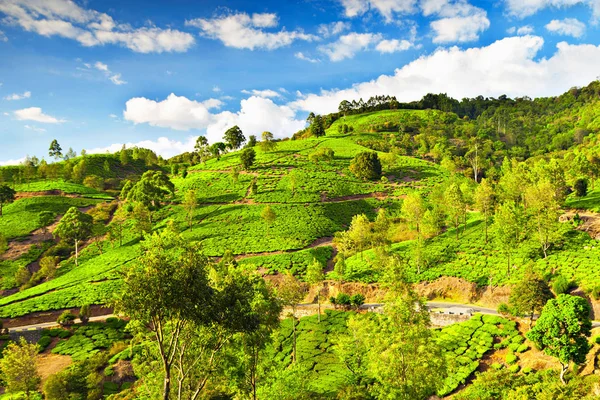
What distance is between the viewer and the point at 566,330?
103ft

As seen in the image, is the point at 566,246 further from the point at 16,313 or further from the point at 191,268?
the point at 16,313

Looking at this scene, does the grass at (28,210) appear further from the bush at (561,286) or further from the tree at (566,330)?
the bush at (561,286)

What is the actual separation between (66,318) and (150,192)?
50.5 meters

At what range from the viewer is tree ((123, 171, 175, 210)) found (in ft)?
329

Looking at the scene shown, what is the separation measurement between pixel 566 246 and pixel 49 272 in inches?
4237

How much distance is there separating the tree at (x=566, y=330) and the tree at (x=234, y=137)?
146m

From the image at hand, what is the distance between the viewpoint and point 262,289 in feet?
84.3

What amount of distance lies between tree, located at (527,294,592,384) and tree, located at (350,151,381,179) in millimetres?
91968

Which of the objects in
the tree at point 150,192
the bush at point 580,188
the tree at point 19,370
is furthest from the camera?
the tree at point 150,192

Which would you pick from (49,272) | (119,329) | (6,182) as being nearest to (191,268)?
(119,329)

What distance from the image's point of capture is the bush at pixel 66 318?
187 feet

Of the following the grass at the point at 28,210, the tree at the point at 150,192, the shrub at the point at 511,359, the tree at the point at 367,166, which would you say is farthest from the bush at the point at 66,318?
the tree at the point at 367,166

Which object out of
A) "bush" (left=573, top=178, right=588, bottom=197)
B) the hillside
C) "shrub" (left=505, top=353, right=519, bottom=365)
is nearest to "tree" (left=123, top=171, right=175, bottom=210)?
the hillside

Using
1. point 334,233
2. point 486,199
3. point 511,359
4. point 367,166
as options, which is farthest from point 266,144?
point 511,359
